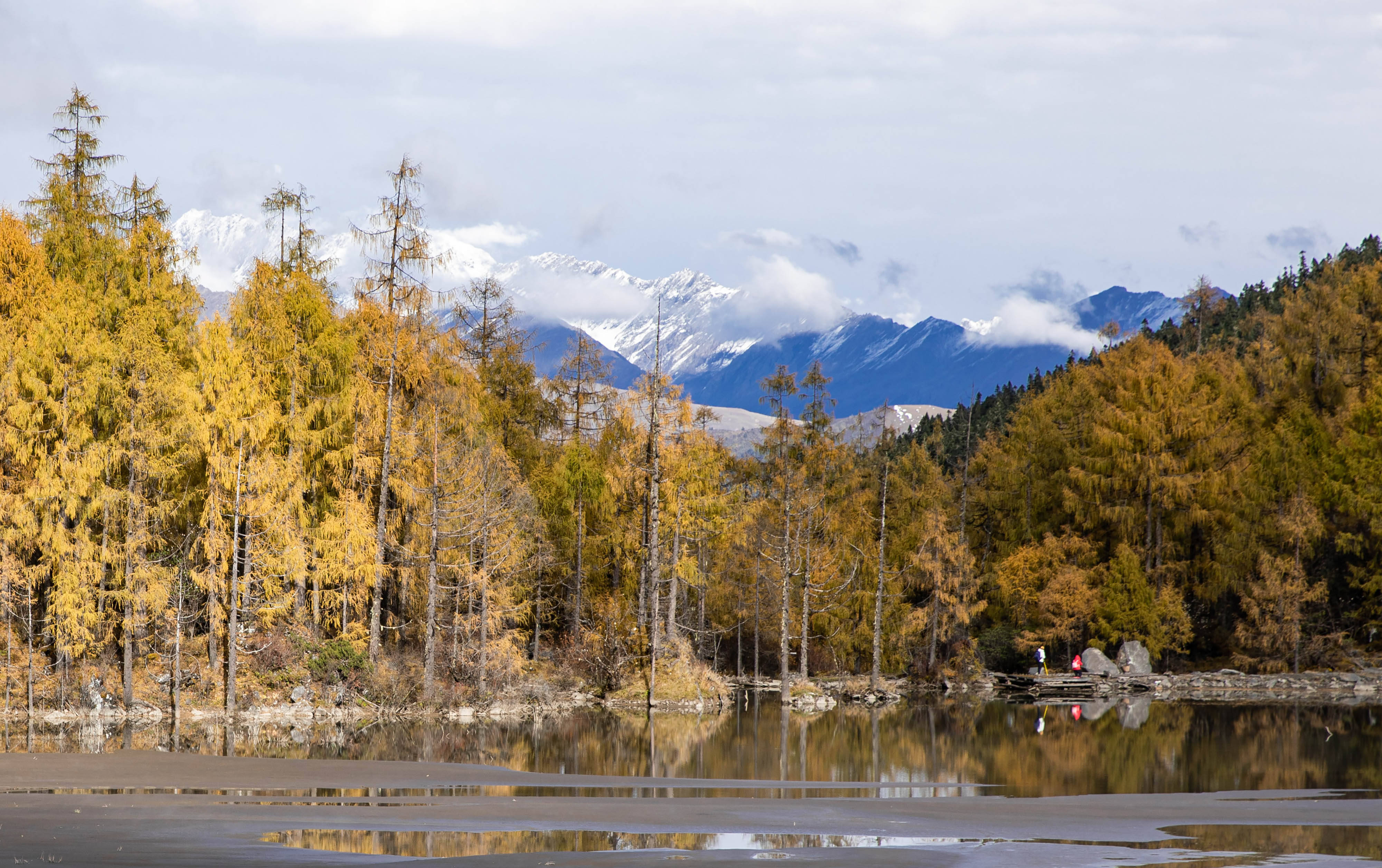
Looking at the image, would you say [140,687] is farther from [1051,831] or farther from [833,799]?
[1051,831]

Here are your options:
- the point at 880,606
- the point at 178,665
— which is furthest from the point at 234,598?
the point at 880,606

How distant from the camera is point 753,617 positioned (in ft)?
186

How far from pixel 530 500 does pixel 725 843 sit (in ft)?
100

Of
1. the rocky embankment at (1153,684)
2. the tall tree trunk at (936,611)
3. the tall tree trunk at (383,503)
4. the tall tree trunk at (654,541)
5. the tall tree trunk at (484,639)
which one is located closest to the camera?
the tall tree trunk at (383,503)

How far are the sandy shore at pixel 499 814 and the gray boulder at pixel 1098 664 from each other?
3367 centimetres

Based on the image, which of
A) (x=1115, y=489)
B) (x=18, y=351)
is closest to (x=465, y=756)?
(x=18, y=351)

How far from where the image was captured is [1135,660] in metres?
52.3

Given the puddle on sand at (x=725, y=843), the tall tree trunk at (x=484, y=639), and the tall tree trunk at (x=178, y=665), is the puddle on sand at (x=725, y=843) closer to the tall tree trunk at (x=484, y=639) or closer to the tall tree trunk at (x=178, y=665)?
the tall tree trunk at (x=178, y=665)

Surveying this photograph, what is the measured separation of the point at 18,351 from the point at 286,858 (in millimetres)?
27628

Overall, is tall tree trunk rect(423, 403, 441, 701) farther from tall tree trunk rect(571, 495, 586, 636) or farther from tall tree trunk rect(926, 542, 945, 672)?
tall tree trunk rect(926, 542, 945, 672)

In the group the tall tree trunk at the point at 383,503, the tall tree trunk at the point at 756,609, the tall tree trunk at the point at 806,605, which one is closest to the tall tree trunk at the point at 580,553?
the tall tree trunk at the point at 756,609

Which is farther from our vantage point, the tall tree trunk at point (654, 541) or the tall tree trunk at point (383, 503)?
the tall tree trunk at point (654, 541)

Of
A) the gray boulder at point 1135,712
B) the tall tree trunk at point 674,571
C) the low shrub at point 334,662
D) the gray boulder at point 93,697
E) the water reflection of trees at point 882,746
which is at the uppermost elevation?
the tall tree trunk at point 674,571

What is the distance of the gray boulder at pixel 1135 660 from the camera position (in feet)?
171
